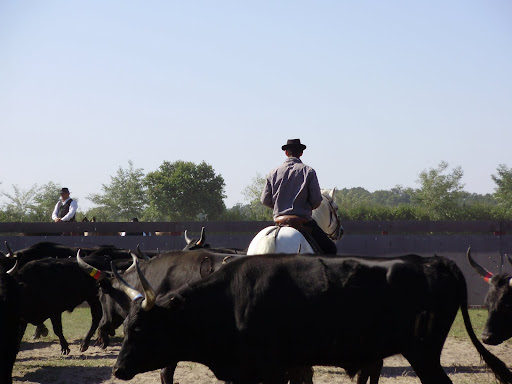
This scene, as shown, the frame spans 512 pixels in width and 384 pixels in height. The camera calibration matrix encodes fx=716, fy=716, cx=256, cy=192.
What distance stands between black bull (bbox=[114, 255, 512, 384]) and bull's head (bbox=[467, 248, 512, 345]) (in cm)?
285

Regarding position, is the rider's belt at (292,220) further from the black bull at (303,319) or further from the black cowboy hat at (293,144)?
the black bull at (303,319)

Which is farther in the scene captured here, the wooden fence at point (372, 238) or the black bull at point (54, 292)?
the wooden fence at point (372, 238)

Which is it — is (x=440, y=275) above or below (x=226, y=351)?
above

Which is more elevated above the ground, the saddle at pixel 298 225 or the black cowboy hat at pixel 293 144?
the black cowboy hat at pixel 293 144

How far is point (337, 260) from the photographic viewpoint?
5906mm

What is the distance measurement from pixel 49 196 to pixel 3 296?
56.3 meters

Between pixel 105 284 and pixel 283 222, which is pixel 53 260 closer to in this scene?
pixel 105 284

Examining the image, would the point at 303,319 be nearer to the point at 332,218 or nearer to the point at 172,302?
the point at 172,302

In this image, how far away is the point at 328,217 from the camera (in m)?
9.33

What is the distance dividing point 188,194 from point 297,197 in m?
59.5

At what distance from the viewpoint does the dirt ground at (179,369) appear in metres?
8.52

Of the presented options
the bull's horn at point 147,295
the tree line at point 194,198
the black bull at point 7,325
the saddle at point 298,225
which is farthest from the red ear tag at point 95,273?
the tree line at point 194,198

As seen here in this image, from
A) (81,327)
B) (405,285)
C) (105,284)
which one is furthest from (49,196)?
(405,285)

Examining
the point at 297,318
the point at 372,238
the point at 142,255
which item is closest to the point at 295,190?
the point at 297,318
